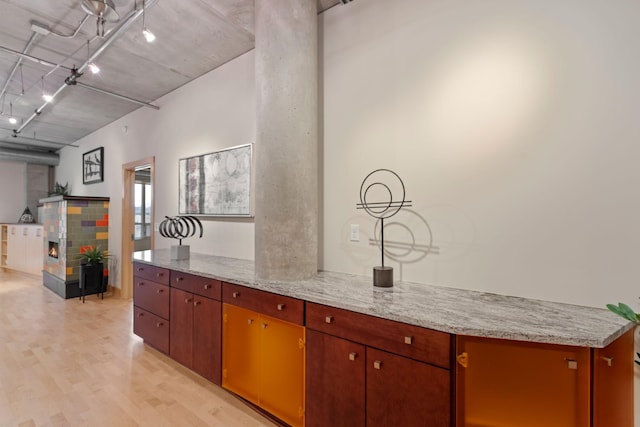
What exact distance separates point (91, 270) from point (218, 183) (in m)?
3.46

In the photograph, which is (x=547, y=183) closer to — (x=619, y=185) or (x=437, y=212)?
(x=619, y=185)

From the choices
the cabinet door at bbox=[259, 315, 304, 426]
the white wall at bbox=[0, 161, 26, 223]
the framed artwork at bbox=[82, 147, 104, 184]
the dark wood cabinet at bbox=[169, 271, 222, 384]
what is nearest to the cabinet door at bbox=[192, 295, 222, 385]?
the dark wood cabinet at bbox=[169, 271, 222, 384]

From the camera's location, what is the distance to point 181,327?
8.87ft

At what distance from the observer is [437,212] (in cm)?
201

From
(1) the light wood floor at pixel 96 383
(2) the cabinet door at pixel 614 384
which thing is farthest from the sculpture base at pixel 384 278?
(1) the light wood floor at pixel 96 383

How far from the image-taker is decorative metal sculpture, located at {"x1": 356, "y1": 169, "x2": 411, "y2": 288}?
2.18 meters

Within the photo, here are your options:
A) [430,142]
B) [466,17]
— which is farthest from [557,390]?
[466,17]

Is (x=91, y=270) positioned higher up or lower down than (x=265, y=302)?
lower down

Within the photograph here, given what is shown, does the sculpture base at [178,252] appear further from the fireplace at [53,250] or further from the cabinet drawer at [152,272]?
the fireplace at [53,250]

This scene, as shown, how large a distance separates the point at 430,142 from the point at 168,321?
269cm

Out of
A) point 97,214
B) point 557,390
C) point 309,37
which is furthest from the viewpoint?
point 97,214

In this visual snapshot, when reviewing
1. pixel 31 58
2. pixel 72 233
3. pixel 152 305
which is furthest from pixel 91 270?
pixel 31 58

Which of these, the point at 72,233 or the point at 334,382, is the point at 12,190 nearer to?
the point at 72,233

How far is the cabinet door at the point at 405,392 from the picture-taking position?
4.35 ft
